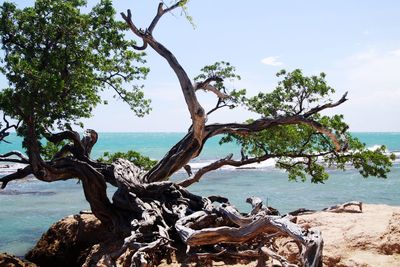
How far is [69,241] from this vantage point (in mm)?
9188

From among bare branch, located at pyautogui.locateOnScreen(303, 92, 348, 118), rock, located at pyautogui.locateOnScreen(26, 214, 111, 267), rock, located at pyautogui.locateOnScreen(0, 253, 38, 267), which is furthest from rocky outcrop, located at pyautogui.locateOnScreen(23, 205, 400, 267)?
bare branch, located at pyautogui.locateOnScreen(303, 92, 348, 118)

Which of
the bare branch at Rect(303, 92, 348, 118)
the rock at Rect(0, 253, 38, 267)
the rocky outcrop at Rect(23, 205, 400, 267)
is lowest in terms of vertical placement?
the rock at Rect(0, 253, 38, 267)

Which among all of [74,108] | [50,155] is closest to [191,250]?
[74,108]

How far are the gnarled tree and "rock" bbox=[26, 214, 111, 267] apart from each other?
1.18 m

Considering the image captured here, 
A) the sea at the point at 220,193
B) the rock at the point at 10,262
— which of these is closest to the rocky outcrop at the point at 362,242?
the rock at the point at 10,262

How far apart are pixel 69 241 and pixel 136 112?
3322 mm

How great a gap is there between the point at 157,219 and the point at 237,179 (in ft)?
72.2

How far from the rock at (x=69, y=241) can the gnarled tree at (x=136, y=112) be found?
1184 mm

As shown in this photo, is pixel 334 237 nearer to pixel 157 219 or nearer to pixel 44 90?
pixel 157 219

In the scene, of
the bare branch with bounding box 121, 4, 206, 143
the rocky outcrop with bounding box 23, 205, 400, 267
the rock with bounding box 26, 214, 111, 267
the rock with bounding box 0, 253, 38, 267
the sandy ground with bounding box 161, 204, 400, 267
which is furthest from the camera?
the rock with bounding box 26, 214, 111, 267

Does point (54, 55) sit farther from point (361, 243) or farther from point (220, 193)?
point (220, 193)

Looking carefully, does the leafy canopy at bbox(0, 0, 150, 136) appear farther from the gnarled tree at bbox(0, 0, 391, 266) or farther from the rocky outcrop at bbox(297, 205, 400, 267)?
the rocky outcrop at bbox(297, 205, 400, 267)

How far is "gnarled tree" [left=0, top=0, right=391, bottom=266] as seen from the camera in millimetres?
5918

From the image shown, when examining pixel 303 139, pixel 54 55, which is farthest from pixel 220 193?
pixel 54 55
